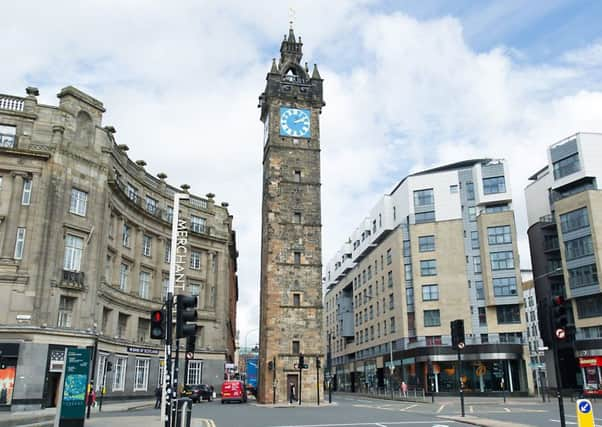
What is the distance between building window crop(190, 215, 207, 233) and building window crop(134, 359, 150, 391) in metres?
14.8

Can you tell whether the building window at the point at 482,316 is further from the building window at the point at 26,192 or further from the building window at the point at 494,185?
the building window at the point at 26,192

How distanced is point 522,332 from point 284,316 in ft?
101

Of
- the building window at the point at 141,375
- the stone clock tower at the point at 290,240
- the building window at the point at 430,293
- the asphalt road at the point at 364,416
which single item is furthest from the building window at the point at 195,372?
the building window at the point at 430,293

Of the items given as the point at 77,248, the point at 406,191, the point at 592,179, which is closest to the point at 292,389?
the point at 77,248

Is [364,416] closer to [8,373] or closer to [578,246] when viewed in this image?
[8,373]

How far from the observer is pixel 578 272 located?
5941 cm

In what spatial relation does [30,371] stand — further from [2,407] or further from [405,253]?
[405,253]

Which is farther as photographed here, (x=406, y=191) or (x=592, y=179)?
(x=406, y=191)

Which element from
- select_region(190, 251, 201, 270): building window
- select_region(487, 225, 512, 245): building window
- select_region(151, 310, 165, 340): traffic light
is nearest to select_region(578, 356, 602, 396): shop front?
select_region(487, 225, 512, 245): building window

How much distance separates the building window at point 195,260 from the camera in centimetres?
5687

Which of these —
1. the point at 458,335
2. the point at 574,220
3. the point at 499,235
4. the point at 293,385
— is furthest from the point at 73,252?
the point at 574,220

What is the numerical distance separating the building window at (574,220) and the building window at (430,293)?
1583cm

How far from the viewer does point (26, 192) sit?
35375 millimetres

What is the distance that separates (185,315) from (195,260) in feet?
149
